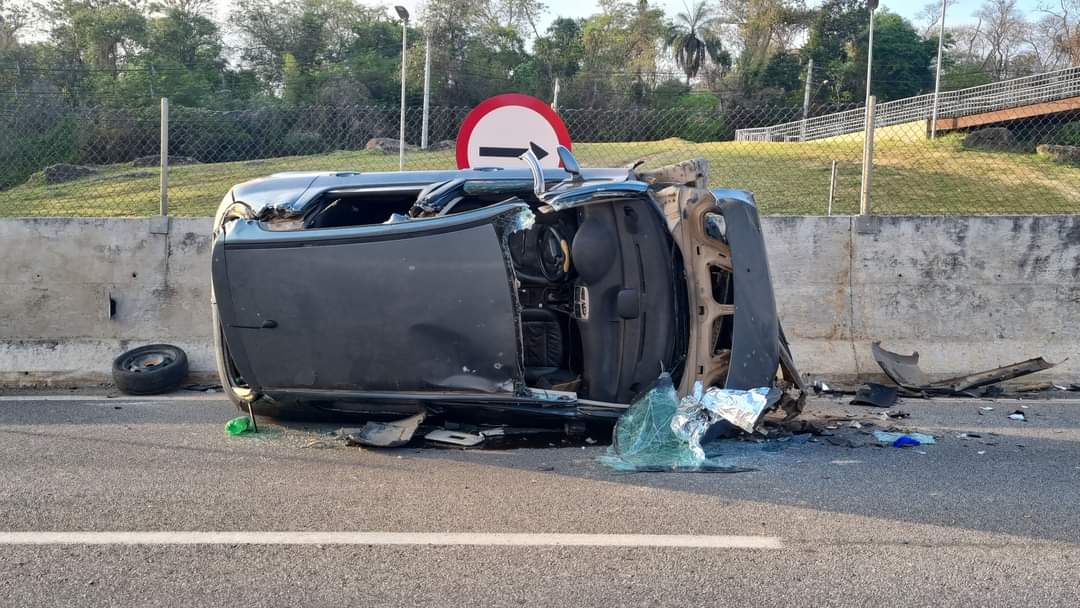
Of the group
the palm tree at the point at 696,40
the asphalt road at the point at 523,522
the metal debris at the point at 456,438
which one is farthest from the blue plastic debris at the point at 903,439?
the palm tree at the point at 696,40

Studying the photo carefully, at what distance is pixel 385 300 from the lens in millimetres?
4648

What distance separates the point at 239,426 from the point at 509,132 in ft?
9.66

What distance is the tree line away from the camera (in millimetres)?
31359

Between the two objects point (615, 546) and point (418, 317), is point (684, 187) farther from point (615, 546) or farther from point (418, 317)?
point (615, 546)

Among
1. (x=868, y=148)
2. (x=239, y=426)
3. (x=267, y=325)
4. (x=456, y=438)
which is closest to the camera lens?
(x=267, y=325)

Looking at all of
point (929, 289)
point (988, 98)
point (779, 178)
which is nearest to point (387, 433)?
point (929, 289)

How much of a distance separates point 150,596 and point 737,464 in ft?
9.43

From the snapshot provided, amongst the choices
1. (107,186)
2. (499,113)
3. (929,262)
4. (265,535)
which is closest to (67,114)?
(107,186)

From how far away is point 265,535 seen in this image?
3.62m

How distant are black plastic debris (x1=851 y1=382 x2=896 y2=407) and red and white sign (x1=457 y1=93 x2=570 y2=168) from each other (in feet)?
9.11

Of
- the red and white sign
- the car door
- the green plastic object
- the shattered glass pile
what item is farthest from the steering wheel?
the green plastic object

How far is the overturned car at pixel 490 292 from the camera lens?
4645 mm

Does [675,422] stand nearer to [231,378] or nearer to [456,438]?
[456,438]

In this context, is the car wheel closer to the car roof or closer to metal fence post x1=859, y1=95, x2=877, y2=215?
the car roof
